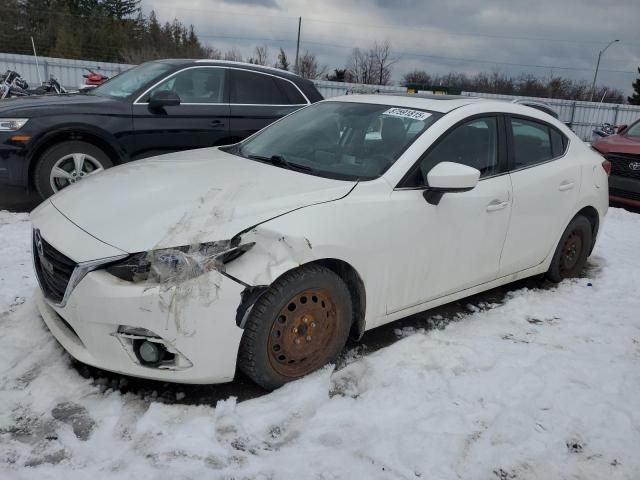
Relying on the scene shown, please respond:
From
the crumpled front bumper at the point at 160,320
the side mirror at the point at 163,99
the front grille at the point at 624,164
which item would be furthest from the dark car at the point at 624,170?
the crumpled front bumper at the point at 160,320

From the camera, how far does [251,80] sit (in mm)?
6957

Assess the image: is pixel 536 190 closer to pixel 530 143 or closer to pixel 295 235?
pixel 530 143

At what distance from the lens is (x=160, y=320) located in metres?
2.53

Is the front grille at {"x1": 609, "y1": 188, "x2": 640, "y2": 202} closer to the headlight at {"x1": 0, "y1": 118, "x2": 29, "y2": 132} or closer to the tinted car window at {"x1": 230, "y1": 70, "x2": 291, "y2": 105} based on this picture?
the tinted car window at {"x1": 230, "y1": 70, "x2": 291, "y2": 105}

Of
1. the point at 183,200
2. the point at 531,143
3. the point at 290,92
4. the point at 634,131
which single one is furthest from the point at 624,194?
the point at 183,200

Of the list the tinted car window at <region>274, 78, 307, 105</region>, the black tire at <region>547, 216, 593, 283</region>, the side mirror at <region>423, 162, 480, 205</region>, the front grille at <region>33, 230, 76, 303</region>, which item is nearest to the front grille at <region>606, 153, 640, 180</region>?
the black tire at <region>547, 216, 593, 283</region>

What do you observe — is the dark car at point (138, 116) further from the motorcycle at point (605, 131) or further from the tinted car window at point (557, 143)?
the motorcycle at point (605, 131)

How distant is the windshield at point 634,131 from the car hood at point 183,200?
27.0ft

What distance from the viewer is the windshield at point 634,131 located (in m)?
9.40

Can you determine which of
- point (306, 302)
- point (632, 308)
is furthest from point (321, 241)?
point (632, 308)

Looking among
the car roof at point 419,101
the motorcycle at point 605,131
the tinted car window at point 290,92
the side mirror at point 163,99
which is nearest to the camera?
the car roof at point 419,101

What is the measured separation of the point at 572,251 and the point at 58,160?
17.1ft

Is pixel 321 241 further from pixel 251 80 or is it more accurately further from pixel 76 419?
pixel 251 80

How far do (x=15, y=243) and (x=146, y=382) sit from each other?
2.63 meters
